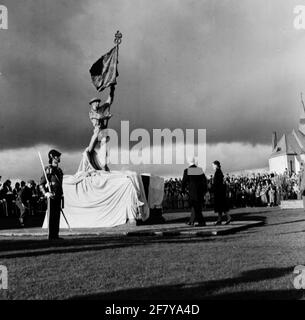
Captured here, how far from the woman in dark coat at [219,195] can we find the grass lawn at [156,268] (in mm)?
4636

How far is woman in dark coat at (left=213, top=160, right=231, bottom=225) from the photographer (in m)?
15.5

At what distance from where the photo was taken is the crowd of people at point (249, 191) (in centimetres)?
3488

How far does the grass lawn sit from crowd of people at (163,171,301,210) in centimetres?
2455

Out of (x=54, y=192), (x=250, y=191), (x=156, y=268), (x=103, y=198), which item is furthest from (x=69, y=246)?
(x=250, y=191)

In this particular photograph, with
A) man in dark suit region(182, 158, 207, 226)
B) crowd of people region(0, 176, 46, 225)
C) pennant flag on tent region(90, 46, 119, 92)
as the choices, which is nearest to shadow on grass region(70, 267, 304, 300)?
man in dark suit region(182, 158, 207, 226)

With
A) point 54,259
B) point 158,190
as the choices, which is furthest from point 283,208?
point 54,259

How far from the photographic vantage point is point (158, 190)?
1831cm

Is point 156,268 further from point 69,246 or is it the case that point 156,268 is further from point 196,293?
point 69,246

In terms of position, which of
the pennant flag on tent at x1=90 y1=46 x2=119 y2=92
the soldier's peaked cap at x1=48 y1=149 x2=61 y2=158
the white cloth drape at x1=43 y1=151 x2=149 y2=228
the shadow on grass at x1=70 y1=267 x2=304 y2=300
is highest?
the pennant flag on tent at x1=90 y1=46 x2=119 y2=92

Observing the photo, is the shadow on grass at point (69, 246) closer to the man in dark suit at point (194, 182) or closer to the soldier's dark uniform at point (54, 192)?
the soldier's dark uniform at point (54, 192)

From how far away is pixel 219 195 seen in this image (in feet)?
51.4

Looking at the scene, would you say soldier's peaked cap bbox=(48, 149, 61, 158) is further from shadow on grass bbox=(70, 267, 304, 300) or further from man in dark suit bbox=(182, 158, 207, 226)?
shadow on grass bbox=(70, 267, 304, 300)

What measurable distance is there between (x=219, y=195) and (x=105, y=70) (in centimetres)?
726

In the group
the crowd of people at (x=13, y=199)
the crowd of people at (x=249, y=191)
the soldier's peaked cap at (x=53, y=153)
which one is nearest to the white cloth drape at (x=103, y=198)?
the soldier's peaked cap at (x=53, y=153)
